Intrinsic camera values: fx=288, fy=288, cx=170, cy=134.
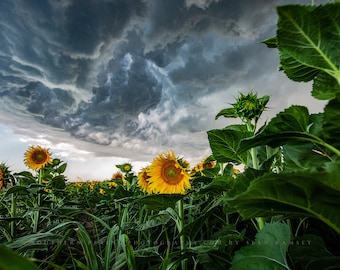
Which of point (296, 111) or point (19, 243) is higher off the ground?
point (296, 111)

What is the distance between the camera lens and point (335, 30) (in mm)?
643

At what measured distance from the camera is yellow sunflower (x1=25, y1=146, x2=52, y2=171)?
146 inches

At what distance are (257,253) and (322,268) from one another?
0.60 feet

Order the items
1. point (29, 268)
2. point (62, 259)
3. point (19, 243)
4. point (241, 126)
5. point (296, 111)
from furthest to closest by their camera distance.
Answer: point (62, 259) → point (241, 126) → point (19, 243) → point (296, 111) → point (29, 268)

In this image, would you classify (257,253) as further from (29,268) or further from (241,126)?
(29,268)

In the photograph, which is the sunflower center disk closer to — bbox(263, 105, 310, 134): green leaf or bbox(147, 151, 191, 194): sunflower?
bbox(147, 151, 191, 194): sunflower

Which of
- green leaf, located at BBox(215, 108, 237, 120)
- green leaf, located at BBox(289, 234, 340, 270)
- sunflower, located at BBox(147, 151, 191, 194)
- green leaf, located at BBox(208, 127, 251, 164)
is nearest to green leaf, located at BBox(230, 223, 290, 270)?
green leaf, located at BBox(289, 234, 340, 270)

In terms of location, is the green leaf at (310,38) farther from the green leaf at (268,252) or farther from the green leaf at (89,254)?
the green leaf at (89,254)

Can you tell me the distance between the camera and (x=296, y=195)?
577 millimetres

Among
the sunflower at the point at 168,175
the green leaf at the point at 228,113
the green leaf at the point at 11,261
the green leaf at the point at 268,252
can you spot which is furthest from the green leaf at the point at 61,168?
the green leaf at the point at 11,261

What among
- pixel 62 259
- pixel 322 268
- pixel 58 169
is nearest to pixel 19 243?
pixel 62 259

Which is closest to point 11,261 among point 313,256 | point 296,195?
point 296,195

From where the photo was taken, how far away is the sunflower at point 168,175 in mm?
1701

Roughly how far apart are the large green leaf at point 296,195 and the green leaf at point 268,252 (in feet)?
0.94
